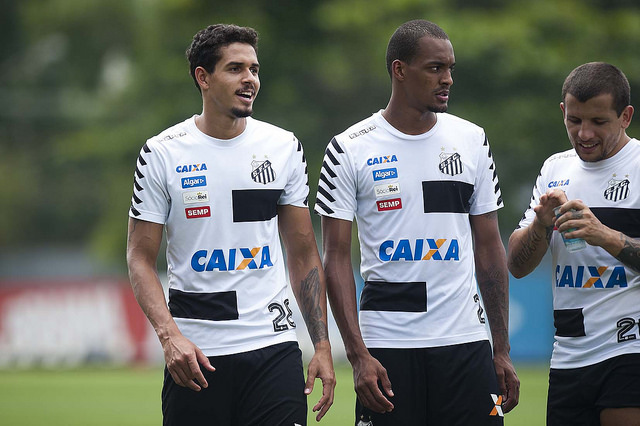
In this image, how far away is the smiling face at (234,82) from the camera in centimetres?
567

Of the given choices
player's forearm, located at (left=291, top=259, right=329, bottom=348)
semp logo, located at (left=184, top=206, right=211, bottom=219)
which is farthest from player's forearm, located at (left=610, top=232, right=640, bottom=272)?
semp logo, located at (left=184, top=206, right=211, bottom=219)

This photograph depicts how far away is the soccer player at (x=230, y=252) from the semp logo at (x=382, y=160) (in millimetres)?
373

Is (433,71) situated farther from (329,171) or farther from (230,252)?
(230,252)

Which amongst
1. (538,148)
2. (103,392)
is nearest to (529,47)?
(538,148)

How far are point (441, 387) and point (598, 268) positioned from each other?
101 centimetres

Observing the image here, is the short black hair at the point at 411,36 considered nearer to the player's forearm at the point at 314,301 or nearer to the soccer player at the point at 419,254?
the soccer player at the point at 419,254

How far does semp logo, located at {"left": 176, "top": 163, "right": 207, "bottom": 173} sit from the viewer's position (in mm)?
5590

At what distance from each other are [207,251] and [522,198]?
1898 cm

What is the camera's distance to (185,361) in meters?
5.11

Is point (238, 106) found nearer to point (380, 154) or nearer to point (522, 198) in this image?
point (380, 154)

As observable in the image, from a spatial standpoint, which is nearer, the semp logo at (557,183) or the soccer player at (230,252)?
the soccer player at (230,252)

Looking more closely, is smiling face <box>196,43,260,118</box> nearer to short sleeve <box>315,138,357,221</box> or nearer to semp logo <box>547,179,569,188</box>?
short sleeve <box>315,138,357,221</box>

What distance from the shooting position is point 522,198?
2380 cm

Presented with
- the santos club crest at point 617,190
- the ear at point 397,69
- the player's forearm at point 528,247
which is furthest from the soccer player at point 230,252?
the santos club crest at point 617,190
